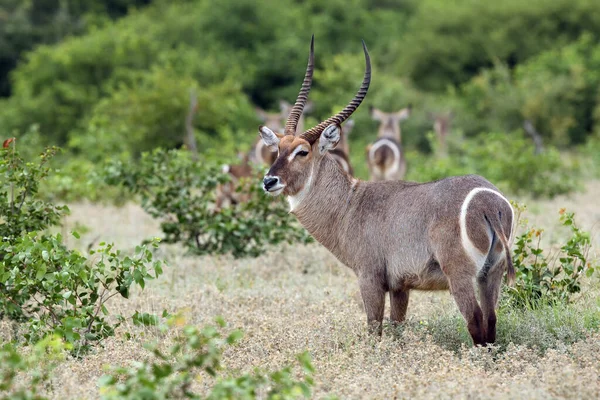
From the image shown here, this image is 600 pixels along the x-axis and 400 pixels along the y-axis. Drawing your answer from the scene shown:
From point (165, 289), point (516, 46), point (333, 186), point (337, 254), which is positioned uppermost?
point (516, 46)

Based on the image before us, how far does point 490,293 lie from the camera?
189 inches

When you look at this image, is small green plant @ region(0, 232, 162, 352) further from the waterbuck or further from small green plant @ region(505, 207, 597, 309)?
the waterbuck

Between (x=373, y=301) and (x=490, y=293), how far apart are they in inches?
25.4

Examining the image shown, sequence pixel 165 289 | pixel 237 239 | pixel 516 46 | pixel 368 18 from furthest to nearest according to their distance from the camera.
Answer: pixel 368 18 → pixel 516 46 → pixel 237 239 → pixel 165 289

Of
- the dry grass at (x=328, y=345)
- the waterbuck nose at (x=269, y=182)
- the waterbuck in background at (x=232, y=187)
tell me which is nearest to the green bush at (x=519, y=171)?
the waterbuck in background at (x=232, y=187)

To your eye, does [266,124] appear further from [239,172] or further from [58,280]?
[58,280]

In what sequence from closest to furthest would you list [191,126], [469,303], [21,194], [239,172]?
[469,303], [21,194], [239,172], [191,126]

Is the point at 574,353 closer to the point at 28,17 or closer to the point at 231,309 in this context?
the point at 231,309

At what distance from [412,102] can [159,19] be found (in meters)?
10.6

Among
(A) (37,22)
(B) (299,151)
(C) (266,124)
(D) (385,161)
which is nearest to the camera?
(B) (299,151)

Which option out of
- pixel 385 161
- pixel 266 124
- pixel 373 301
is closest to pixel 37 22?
pixel 266 124

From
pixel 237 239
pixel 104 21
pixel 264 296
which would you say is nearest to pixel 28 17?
pixel 104 21

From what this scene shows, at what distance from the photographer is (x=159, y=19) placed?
30.1 metres

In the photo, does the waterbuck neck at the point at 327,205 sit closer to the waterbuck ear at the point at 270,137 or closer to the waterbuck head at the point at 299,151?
the waterbuck head at the point at 299,151
